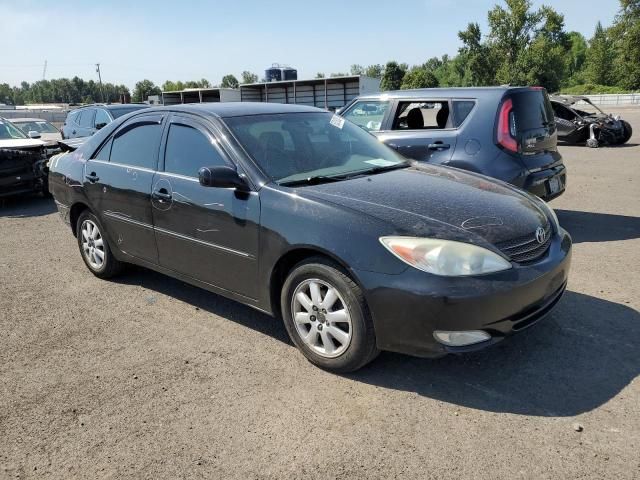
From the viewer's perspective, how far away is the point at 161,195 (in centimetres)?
422

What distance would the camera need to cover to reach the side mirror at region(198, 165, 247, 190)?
3545 millimetres

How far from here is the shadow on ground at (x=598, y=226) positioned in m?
6.44

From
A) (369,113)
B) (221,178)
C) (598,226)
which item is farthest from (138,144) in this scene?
(598,226)

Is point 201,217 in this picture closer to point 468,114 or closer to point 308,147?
point 308,147

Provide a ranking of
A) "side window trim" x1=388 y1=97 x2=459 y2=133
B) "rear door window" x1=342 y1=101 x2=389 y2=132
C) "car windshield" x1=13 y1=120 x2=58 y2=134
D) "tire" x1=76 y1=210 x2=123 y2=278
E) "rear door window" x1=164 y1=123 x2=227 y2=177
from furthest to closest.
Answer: "car windshield" x1=13 y1=120 x2=58 y2=134 → "rear door window" x1=342 y1=101 x2=389 y2=132 → "side window trim" x1=388 y1=97 x2=459 y2=133 → "tire" x1=76 y1=210 x2=123 y2=278 → "rear door window" x1=164 y1=123 x2=227 y2=177

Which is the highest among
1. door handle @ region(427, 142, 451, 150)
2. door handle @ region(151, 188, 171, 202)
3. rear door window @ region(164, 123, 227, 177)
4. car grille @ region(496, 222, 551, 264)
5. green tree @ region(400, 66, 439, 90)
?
→ green tree @ region(400, 66, 439, 90)

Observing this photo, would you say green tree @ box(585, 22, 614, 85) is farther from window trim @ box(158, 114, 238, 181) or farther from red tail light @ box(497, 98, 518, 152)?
window trim @ box(158, 114, 238, 181)

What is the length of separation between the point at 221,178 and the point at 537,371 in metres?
2.36

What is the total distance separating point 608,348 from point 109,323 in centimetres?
371

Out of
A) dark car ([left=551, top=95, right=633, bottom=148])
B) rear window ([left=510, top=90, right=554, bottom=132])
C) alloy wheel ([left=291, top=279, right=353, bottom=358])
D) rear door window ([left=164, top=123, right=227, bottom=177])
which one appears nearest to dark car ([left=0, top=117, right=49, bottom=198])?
rear door window ([left=164, top=123, right=227, bottom=177])

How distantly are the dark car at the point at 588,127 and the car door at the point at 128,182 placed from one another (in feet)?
49.4

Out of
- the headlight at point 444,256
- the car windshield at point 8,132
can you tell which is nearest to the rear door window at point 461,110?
the headlight at point 444,256

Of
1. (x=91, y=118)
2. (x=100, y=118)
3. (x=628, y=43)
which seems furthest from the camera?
(x=628, y=43)

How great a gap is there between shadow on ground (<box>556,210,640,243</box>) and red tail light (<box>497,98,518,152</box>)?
4.66ft
